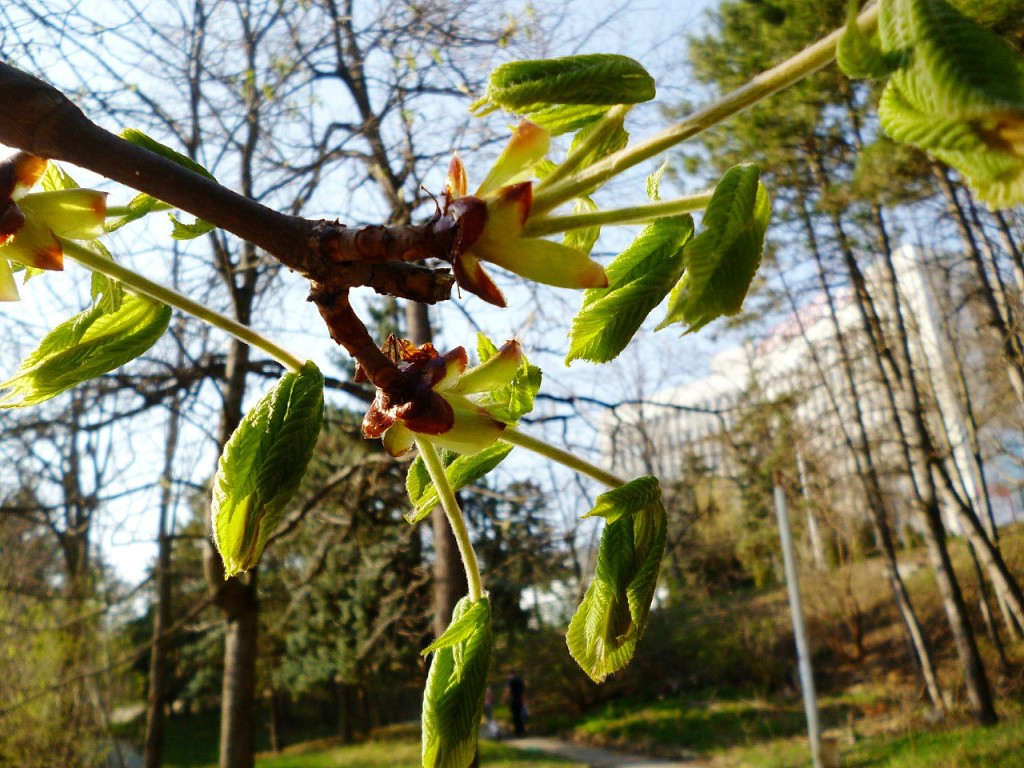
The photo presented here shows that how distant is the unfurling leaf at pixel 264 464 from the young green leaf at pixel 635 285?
0.16 m

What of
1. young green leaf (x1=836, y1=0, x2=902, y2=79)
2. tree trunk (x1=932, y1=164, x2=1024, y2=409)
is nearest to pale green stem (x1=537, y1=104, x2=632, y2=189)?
young green leaf (x1=836, y1=0, x2=902, y2=79)

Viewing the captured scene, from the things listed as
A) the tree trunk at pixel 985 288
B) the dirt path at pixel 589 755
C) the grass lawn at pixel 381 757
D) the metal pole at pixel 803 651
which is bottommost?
the dirt path at pixel 589 755

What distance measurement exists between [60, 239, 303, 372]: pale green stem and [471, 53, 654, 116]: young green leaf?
164mm

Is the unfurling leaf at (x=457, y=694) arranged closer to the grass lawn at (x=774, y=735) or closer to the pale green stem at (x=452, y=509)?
the pale green stem at (x=452, y=509)

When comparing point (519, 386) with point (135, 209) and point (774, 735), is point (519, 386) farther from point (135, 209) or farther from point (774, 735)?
point (774, 735)

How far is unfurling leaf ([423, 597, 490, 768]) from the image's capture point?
0.41 metres

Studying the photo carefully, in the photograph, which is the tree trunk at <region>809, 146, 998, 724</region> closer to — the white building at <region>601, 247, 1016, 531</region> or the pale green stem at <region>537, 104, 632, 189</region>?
the white building at <region>601, 247, 1016, 531</region>

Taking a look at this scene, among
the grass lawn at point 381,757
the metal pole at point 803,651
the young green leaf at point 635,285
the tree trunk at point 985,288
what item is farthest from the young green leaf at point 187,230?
the grass lawn at point 381,757

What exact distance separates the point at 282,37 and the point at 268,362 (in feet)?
6.83

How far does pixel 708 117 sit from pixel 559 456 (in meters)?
0.21

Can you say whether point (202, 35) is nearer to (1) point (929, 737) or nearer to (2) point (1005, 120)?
(2) point (1005, 120)

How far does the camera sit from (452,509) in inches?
16.8

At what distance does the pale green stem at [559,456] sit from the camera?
0.44m

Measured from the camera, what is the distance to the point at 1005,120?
0.80ft
